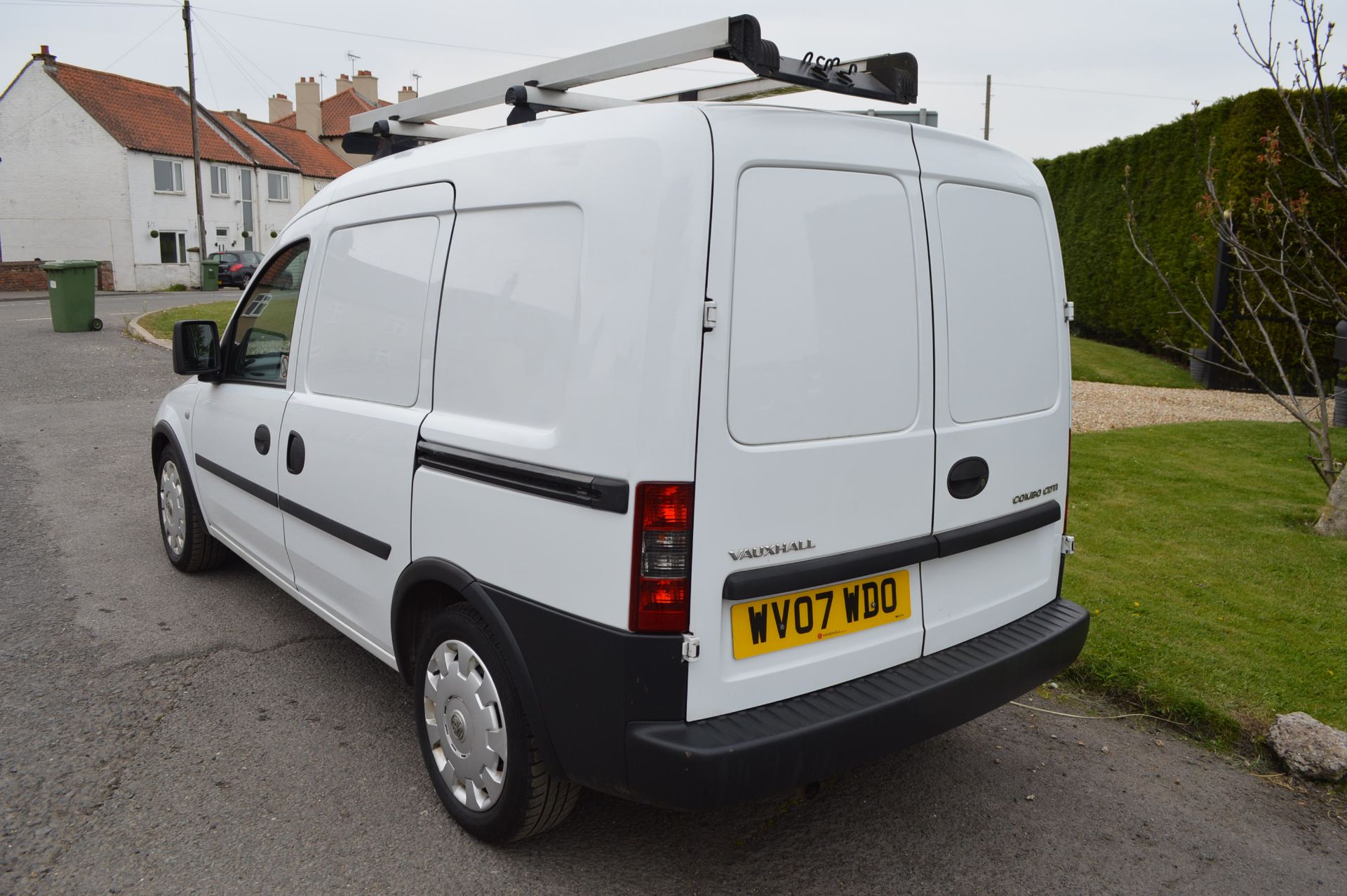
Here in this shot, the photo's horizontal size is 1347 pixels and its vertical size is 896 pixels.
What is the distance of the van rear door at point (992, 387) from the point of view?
289 centimetres

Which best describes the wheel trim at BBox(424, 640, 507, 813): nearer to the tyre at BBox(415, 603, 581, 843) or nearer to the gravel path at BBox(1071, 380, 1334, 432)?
the tyre at BBox(415, 603, 581, 843)

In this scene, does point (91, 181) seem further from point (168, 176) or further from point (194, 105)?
point (194, 105)

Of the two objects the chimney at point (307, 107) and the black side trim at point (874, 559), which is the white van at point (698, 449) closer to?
the black side trim at point (874, 559)

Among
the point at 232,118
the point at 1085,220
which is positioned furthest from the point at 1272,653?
the point at 232,118

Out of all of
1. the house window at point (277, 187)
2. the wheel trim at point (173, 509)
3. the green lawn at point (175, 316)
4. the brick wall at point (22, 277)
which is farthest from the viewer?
the house window at point (277, 187)

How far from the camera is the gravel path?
10281mm

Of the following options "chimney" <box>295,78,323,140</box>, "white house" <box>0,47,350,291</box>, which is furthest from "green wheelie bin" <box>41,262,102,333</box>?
"chimney" <box>295,78,323,140</box>

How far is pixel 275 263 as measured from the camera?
430cm

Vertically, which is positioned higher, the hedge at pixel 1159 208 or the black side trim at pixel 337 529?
the hedge at pixel 1159 208

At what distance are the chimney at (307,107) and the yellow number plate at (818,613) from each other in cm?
6352

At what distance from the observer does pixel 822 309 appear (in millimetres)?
2580

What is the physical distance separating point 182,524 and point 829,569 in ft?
13.4

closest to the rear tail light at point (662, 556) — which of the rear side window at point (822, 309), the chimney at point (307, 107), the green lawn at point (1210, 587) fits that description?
the rear side window at point (822, 309)

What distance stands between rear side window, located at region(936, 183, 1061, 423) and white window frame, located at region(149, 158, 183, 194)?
1861 inches
